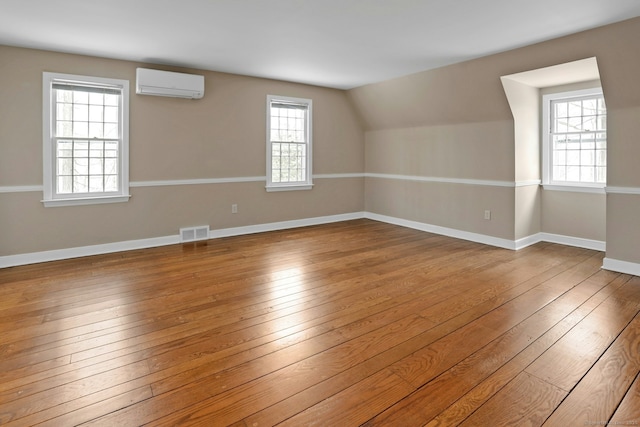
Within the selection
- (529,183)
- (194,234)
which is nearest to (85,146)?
(194,234)

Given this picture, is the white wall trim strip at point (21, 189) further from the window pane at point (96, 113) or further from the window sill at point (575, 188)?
the window sill at point (575, 188)

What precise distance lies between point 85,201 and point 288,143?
3.08 metres

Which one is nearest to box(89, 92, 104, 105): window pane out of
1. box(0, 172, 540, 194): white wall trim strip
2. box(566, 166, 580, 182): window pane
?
box(0, 172, 540, 194): white wall trim strip

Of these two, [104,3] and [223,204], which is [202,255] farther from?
[104,3]

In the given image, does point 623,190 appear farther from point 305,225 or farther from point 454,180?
point 305,225

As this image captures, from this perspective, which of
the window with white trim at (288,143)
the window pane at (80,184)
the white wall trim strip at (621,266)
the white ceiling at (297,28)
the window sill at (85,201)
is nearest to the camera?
the white ceiling at (297,28)

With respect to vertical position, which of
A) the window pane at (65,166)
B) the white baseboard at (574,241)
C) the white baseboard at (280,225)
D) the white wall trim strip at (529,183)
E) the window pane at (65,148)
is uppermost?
the window pane at (65,148)

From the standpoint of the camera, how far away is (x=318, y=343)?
7.86 ft

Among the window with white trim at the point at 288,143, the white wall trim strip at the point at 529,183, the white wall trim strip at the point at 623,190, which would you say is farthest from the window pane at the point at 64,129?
the white wall trim strip at the point at 623,190

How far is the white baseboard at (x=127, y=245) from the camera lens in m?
4.20

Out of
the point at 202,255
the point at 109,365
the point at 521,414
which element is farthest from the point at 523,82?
the point at 109,365

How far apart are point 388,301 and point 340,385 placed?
4.12 feet

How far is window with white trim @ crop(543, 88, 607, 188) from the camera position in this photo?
186 inches

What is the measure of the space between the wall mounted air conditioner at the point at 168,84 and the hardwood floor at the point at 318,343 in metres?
2.18
